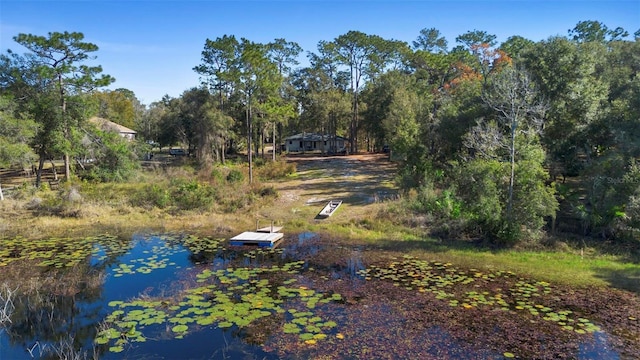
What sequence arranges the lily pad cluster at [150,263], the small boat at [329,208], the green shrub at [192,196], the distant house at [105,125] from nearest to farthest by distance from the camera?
the lily pad cluster at [150,263], the small boat at [329,208], the green shrub at [192,196], the distant house at [105,125]

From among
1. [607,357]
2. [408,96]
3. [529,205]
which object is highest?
[408,96]

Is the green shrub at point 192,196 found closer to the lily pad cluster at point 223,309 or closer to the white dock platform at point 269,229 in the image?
the white dock platform at point 269,229

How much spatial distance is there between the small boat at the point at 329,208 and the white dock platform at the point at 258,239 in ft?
13.5

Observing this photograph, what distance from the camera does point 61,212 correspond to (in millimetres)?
20172

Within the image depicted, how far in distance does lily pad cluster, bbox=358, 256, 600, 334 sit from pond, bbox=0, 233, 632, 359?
3 cm

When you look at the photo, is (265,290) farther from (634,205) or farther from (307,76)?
(307,76)

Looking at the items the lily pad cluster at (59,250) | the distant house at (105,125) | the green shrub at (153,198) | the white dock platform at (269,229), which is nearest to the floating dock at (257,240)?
the white dock platform at (269,229)

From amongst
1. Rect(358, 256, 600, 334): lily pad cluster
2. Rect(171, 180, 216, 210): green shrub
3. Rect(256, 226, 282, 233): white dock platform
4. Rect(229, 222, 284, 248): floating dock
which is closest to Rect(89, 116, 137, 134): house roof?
Rect(171, 180, 216, 210): green shrub

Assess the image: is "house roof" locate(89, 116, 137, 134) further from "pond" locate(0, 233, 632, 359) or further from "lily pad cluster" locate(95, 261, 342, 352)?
"lily pad cluster" locate(95, 261, 342, 352)

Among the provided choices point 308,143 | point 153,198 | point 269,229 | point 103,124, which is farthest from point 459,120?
point 308,143

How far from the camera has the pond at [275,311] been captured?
799cm

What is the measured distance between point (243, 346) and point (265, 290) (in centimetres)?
295

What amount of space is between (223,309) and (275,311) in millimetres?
1212

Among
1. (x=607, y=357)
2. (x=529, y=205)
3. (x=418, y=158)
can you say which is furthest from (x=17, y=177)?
(x=607, y=357)
